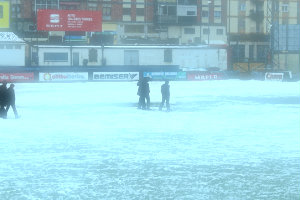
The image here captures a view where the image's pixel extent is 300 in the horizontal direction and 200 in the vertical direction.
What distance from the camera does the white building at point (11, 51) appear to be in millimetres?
59500

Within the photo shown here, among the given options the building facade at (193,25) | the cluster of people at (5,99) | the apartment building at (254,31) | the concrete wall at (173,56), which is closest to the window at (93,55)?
the concrete wall at (173,56)

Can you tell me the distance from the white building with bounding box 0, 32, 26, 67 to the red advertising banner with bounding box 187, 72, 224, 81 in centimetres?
1790

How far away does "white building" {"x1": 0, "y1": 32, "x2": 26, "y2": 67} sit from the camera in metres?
59.5

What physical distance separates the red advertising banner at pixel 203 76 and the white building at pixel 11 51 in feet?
58.7

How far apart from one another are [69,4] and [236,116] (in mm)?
50780

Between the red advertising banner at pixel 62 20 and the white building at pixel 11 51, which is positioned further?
the red advertising banner at pixel 62 20

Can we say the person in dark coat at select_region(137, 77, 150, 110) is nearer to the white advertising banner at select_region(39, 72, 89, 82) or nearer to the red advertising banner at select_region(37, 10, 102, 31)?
the white advertising banner at select_region(39, 72, 89, 82)

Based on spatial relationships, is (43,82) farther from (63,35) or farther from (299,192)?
(299,192)

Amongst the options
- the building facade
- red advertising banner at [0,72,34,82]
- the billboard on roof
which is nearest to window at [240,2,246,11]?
the building facade

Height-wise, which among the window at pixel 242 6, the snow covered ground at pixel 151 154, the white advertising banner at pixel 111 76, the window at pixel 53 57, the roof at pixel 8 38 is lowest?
the snow covered ground at pixel 151 154

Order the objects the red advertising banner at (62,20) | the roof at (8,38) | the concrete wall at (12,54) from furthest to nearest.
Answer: the red advertising banner at (62,20)
the roof at (8,38)
the concrete wall at (12,54)

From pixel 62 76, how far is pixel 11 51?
1361 cm

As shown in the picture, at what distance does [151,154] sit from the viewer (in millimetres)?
13422

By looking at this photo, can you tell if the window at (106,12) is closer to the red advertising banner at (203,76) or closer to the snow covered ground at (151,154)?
the red advertising banner at (203,76)
